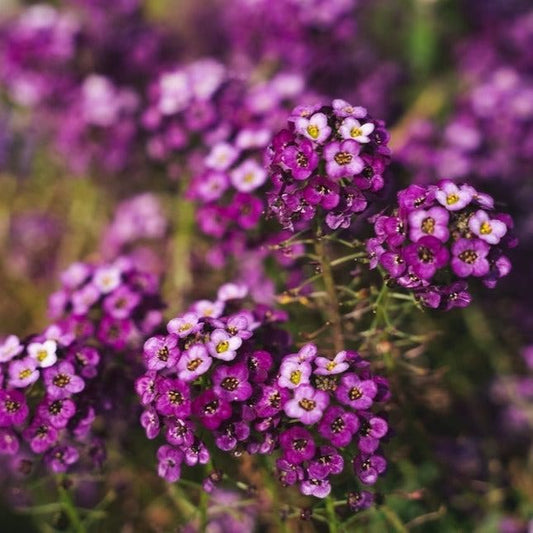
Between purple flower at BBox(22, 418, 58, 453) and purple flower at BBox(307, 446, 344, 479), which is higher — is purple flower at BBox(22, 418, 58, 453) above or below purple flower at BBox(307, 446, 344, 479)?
above

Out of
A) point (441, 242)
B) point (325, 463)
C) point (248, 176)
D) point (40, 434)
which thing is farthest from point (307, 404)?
point (248, 176)

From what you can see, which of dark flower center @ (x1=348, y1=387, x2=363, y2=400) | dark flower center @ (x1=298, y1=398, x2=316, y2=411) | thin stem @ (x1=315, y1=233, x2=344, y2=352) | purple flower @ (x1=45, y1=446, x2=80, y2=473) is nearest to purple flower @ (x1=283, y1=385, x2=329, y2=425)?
dark flower center @ (x1=298, y1=398, x2=316, y2=411)

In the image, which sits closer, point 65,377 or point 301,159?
point 301,159

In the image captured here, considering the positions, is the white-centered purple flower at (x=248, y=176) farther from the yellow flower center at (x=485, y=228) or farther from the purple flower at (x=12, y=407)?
the purple flower at (x=12, y=407)

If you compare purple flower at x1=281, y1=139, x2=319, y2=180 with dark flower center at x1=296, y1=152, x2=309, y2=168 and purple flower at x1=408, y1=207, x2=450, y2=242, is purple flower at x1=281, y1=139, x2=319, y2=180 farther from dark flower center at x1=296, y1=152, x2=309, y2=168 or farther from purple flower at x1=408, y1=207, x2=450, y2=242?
purple flower at x1=408, y1=207, x2=450, y2=242

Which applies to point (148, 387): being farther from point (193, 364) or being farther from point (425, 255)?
point (425, 255)

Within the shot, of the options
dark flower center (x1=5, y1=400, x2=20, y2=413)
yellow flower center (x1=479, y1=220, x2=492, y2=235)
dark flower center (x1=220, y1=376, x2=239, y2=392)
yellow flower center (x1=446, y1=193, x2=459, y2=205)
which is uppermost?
yellow flower center (x1=446, y1=193, x2=459, y2=205)

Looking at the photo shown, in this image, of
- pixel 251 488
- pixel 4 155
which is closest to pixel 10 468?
pixel 251 488
